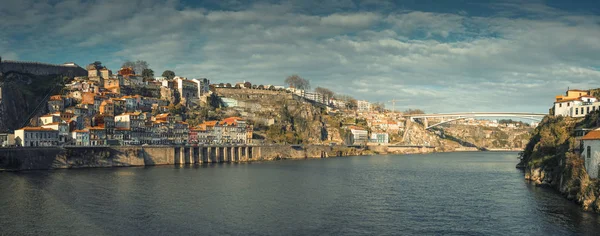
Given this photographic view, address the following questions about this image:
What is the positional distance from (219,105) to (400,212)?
8924 centimetres

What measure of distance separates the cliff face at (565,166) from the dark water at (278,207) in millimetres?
1134

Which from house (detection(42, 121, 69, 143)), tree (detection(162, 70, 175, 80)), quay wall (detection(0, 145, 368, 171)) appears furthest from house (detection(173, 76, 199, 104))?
house (detection(42, 121, 69, 143))

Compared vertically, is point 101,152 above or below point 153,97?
below

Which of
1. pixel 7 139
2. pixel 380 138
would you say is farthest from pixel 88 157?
pixel 380 138

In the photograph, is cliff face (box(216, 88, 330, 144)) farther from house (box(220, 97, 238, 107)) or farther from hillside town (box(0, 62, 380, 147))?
hillside town (box(0, 62, 380, 147))

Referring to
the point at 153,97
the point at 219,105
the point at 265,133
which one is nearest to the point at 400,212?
the point at 265,133

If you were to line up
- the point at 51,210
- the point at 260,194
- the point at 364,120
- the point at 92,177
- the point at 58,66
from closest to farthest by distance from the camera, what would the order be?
1. the point at 51,210
2. the point at 260,194
3. the point at 92,177
4. the point at 58,66
5. the point at 364,120

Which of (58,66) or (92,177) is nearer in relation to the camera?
(92,177)

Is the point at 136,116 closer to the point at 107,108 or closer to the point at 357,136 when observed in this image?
the point at 107,108

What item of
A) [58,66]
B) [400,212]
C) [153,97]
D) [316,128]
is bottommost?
[400,212]

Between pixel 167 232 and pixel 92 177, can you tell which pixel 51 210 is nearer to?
pixel 167 232

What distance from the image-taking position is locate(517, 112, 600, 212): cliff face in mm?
32688

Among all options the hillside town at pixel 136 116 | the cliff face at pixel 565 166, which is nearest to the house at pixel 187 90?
the hillside town at pixel 136 116

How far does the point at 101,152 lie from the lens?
220 ft
